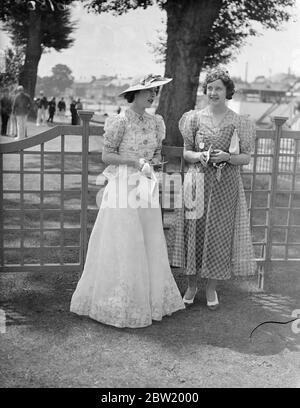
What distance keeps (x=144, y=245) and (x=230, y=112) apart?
3.62 feet

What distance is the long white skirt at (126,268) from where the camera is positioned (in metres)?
3.38

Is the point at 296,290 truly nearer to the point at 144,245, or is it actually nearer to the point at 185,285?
the point at 185,285

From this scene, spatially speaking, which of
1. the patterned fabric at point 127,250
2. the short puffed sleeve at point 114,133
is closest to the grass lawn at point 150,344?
the patterned fabric at point 127,250

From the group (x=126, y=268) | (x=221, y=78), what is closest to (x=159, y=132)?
(x=221, y=78)

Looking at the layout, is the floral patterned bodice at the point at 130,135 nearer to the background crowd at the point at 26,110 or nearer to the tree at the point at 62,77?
the background crowd at the point at 26,110

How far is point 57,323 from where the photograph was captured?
3.47 metres

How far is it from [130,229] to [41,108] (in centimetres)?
827

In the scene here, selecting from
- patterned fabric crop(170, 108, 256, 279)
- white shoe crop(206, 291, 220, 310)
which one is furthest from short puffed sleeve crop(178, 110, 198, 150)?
white shoe crop(206, 291, 220, 310)

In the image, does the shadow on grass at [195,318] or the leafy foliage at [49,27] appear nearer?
the shadow on grass at [195,318]

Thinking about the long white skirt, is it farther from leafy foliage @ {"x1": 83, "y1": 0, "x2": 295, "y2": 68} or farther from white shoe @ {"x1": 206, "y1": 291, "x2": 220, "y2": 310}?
leafy foliage @ {"x1": 83, "y1": 0, "x2": 295, "y2": 68}

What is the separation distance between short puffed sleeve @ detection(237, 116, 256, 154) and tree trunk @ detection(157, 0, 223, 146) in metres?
5.52

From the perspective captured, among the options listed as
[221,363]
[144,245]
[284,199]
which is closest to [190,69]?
[284,199]

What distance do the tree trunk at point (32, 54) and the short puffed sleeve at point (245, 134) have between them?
8.67 m
